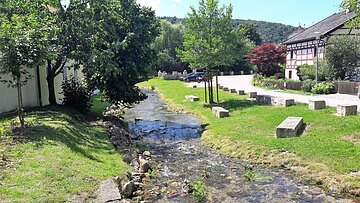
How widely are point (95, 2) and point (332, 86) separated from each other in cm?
1750

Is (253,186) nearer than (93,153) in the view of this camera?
Yes

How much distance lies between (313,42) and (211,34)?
58.9ft

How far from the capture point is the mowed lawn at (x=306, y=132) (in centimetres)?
1023

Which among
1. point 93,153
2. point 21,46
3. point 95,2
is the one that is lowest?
point 93,153

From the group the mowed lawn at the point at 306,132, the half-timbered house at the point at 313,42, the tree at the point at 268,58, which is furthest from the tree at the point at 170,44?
the mowed lawn at the point at 306,132

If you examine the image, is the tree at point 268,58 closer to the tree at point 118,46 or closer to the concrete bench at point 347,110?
the tree at point 118,46

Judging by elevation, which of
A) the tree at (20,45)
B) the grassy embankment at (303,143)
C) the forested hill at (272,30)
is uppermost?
the forested hill at (272,30)

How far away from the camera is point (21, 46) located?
1033cm

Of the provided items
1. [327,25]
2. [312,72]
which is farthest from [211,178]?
[327,25]

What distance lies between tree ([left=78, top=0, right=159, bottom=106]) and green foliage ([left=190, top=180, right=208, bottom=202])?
7.39 metres

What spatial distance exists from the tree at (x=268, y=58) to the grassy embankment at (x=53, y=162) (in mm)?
35900

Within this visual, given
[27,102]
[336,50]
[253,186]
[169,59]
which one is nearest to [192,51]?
[27,102]

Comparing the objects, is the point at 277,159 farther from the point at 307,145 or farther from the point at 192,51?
the point at 192,51

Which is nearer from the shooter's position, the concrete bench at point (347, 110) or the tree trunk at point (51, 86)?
the concrete bench at point (347, 110)
